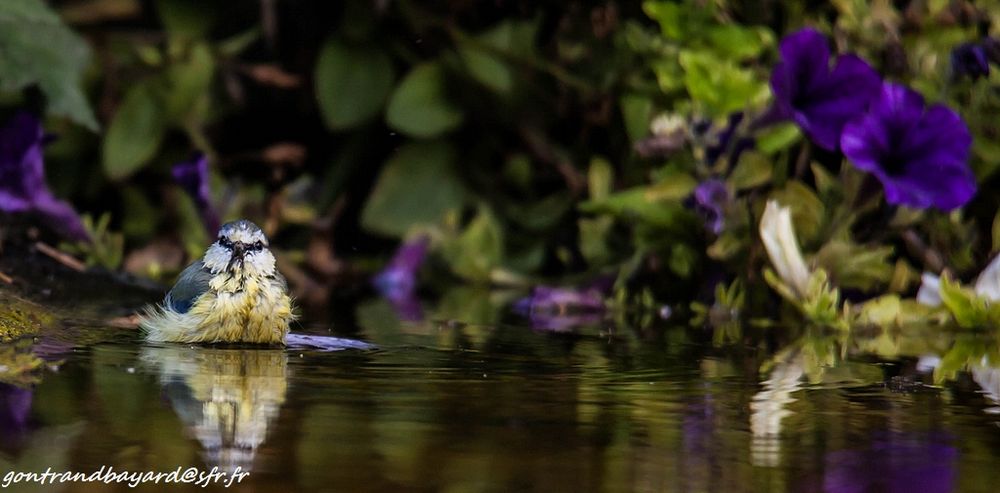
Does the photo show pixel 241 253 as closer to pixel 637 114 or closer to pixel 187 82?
pixel 637 114

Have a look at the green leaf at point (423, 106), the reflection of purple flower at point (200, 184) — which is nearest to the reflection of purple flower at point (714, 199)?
the green leaf at point (423, 106)

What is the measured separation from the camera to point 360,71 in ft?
17.9

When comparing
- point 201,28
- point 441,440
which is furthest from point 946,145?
point 201,28

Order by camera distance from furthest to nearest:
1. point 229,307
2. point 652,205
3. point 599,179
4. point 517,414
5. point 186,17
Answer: point 186,17 → point 599,179 → point 652,205 → point 229,307 → point 517,414

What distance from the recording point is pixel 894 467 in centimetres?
197

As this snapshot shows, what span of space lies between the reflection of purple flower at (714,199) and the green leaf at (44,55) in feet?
6.00

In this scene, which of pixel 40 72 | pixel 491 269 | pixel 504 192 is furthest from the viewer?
pixel 504 192

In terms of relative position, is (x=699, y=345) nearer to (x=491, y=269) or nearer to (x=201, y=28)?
(x=491, y=269)

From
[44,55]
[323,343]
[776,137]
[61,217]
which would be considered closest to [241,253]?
[323,343]

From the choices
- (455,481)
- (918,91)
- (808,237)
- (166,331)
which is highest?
(918,91)

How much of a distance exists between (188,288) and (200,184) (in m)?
1.64

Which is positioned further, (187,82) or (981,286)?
(187,82)

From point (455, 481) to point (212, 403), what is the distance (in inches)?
27.5

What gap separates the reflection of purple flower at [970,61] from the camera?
394 centimetres
